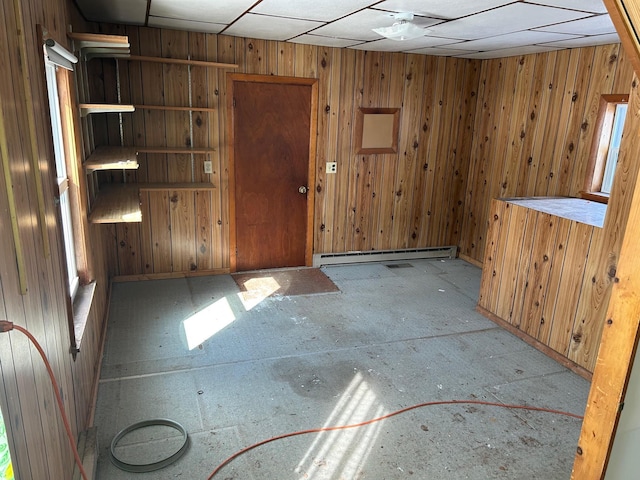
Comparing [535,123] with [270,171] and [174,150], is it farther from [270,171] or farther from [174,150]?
[174,150]

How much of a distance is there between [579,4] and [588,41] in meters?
1.35

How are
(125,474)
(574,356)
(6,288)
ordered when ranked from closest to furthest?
(6,288) < (125,474) < (574,356)

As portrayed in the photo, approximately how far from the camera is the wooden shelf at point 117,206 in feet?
9.64

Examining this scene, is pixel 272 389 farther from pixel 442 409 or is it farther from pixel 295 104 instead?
pixel 295 104

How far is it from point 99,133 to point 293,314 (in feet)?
7.57

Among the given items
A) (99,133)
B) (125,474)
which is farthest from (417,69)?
(125,474)

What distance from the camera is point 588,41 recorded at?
373 cm

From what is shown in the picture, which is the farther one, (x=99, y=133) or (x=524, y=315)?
(x=99, y=133)

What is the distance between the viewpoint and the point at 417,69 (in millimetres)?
5047

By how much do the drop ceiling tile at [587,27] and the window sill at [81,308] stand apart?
3.48 metres

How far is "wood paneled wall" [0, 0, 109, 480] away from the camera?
1.19m

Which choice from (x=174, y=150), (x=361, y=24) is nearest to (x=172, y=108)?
(x=174, y=150)

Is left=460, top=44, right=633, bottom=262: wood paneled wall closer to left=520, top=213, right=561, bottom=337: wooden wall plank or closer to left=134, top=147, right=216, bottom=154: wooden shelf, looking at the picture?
left=520, top=213, right=561, bottom=337: wooden wall plank

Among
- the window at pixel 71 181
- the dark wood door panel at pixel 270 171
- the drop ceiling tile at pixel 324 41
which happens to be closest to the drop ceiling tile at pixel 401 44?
the drop ceiling tile at pixel 324 41
